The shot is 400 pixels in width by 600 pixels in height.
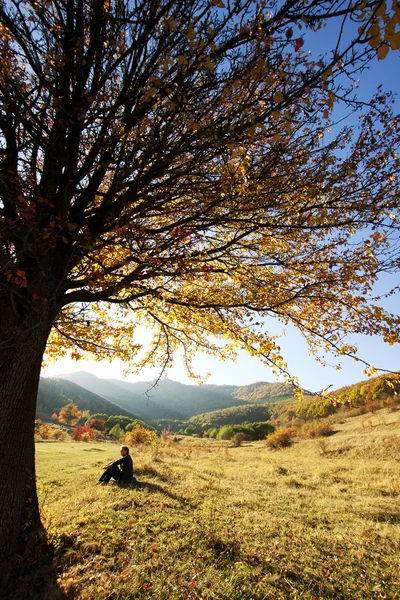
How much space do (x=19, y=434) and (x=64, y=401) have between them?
13562cm

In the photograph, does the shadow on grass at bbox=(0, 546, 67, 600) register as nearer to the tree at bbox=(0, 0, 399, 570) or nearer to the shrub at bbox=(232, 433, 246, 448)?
the tree at bbox=(0, 0, 399, 570)

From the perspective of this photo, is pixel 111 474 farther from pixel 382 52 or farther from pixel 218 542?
pixel 382 52

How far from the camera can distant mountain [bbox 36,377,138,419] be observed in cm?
10825

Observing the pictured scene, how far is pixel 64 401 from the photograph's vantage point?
123312 mm

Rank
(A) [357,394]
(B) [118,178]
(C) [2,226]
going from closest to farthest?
(C) [2,226], (B) [118,178], (A) [357,394]

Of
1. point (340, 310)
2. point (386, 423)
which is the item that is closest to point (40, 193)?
point (340, 310)

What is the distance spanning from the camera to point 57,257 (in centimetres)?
537

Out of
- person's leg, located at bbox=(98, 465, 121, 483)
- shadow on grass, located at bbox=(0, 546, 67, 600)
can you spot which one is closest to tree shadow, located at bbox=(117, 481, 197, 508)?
person's leg, located at bbox=(98, 465, 121, 483)

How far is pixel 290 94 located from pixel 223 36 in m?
1.23

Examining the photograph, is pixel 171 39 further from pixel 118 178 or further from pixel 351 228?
pixel 351 228

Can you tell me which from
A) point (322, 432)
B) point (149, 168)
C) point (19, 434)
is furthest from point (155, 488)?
point (322, 432)

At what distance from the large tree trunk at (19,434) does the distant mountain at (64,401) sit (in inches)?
4010

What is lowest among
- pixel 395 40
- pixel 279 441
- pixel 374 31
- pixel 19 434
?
pixel 279 441

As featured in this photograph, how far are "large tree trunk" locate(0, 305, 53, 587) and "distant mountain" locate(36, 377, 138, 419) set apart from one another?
102m
